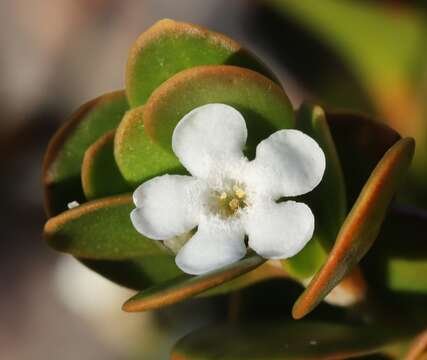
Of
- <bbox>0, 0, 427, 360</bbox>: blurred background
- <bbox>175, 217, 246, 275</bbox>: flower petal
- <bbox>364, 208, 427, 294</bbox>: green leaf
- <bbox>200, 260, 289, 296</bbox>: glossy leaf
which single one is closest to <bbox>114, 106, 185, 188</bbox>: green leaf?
<bbox>175, 217, 246, 275</bbox>: flower petal

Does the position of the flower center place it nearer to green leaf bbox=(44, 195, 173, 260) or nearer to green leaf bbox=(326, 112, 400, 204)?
green leaf bbox=(44, 195, 173, 260)

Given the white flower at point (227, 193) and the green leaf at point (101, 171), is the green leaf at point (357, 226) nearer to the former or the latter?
the white flower at point (227, 193)

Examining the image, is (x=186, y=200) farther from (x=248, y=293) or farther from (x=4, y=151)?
(x=4, y=151)

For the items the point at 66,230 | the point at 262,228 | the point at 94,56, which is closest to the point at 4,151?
the point at 94,56

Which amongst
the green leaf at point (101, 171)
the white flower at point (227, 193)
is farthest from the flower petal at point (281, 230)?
the green leaf at point (101, 171)

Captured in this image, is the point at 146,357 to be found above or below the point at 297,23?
below

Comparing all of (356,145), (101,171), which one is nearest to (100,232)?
(101,171)

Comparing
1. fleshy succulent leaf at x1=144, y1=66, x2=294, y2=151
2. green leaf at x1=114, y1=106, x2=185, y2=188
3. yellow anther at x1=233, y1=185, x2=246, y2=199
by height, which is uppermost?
fleshy succulent leaf at x1=144, y1=66, x2=294, y2=151
